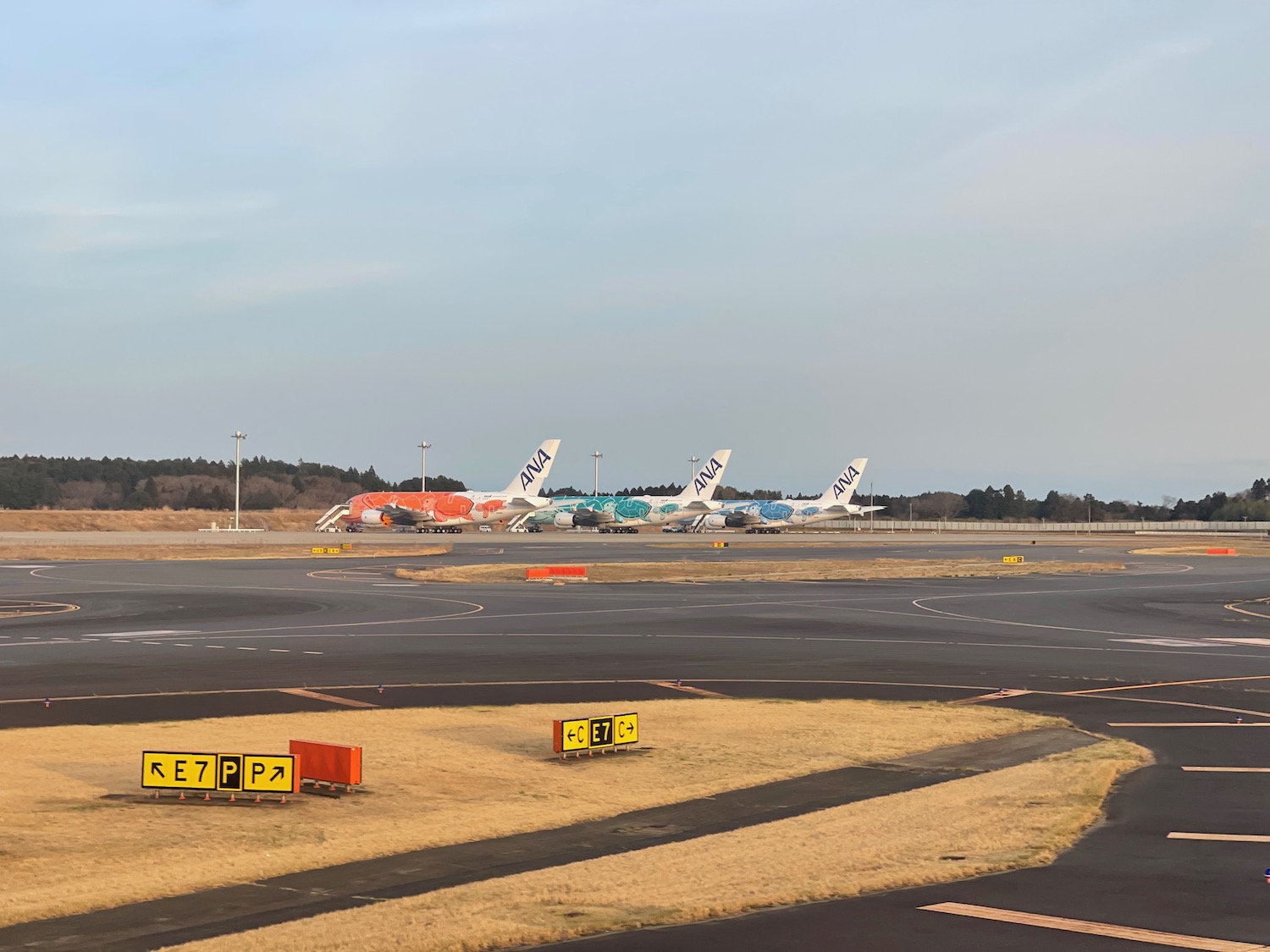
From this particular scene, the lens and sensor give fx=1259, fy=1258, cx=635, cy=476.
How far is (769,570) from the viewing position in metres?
76.8

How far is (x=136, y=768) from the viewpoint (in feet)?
60.7

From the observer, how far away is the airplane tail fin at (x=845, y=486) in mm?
185750

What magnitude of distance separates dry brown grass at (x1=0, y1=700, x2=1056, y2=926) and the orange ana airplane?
138687 millimetres

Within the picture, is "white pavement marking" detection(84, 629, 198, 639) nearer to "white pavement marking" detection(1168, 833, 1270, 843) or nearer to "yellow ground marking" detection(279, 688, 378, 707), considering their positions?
"yellow ground marking" detection(279, 688, 378, 707)

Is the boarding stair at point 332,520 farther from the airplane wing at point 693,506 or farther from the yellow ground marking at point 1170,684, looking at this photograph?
the yellow ground marking at point 1170,684

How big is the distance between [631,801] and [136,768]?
7447 millimetres

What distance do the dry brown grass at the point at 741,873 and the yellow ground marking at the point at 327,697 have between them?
12.4 m

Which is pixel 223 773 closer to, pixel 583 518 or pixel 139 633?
pixel 139 633

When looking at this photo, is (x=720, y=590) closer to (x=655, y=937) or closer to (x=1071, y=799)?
(x=1071, y=799)

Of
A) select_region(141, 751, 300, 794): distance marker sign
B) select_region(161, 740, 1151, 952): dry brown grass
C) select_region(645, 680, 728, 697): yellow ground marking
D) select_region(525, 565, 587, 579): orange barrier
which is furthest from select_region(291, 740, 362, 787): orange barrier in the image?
select_region(525, 565, 587, 579): orange barrier

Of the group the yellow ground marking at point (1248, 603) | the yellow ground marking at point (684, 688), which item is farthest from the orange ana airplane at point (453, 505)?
the yellow ground marking at point (684, 688)

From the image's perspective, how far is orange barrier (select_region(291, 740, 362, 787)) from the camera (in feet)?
55.8

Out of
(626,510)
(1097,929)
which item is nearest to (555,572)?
(1097,929)

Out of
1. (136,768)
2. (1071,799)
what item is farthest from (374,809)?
(1071,799)
